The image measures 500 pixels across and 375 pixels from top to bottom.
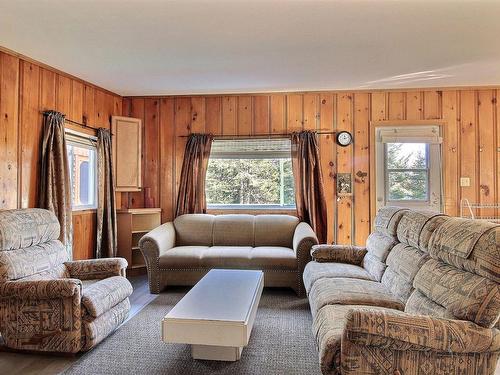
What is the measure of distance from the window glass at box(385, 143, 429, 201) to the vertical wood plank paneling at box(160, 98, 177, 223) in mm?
3140

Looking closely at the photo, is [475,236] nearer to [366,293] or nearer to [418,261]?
[418,261]

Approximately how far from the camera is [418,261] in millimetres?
2246

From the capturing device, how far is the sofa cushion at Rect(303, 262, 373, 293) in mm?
2816

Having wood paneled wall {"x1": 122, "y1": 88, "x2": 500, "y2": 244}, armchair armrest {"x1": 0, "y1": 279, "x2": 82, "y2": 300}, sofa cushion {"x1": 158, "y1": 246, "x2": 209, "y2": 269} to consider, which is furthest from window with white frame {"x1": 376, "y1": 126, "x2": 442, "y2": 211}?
armchair armrest {"x1": 0, "y1": 279, "x2": 82, "y2": 300}

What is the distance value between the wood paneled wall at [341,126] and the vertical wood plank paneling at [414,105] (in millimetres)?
13

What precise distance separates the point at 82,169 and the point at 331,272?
3.42 meters

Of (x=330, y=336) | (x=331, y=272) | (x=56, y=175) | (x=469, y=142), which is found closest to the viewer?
(x=330, y=336)

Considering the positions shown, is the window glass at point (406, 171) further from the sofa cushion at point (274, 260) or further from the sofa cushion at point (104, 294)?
the sofa cushion at point (104, 294)

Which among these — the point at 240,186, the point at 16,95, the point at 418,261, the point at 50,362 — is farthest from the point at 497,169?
the point at 16,95

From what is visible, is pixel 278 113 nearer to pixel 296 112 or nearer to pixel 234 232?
pixel 296 112

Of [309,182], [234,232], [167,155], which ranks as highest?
[167,155]

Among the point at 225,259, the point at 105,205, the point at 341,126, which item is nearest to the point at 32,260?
the point at 105,205

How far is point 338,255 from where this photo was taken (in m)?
3.35

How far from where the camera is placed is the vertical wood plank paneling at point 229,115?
15.6 ft
